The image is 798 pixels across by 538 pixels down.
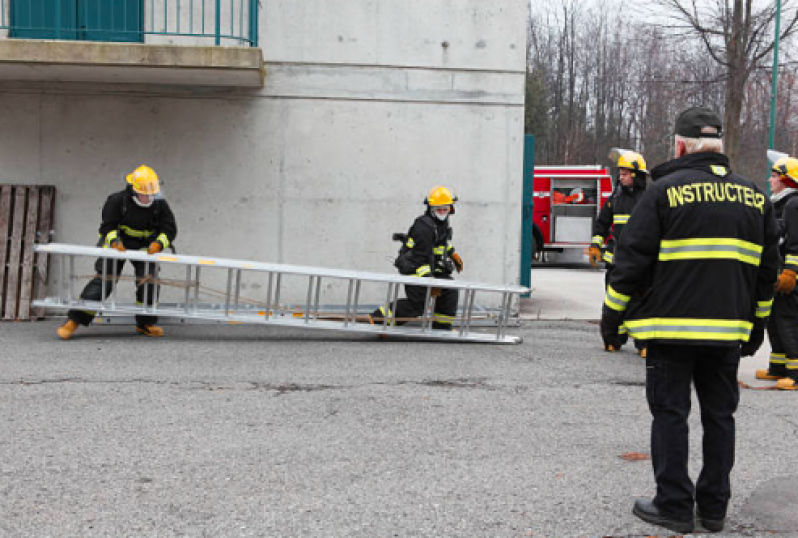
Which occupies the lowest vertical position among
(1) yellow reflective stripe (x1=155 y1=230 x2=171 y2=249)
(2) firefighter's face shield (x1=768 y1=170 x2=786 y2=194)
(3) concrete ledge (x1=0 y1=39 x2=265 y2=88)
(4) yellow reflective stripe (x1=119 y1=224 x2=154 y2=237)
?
(1) yellow reflective stripe (x1=155 y1=230 x2=171 y2=249)

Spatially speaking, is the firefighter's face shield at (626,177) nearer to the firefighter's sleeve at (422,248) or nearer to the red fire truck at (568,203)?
the firefighter's sleeve at (422,248)

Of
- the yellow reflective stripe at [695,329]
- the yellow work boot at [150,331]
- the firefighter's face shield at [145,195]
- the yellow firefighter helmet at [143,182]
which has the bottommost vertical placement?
the yellow work boot at [150,331]

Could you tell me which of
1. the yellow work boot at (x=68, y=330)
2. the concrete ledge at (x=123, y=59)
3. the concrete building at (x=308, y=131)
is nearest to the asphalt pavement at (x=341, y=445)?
the yellow work boot at (x=68, y=330)

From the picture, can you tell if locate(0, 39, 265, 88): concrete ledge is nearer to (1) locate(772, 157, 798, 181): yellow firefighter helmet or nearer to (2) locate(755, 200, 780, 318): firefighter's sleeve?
(1) locate(772, 157, 798, 181): yellow firefighter helmet

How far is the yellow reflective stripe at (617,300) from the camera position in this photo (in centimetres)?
371

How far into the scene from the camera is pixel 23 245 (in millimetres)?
9953

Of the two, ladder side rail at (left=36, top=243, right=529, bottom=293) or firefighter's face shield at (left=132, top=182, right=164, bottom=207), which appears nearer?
ladder side rail at (left=36, top=243, right=529, bottom=293)

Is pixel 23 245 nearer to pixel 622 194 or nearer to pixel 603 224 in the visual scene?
pixel 603 224

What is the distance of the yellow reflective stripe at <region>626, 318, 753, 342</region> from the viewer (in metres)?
3.55

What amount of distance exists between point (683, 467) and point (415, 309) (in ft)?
17.3

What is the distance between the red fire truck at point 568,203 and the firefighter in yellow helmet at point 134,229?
13.3m

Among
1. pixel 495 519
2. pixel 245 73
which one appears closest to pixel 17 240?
pixel 245 73

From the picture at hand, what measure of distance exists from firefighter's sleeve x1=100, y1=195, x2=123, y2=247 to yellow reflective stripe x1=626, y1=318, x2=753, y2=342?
6263mm

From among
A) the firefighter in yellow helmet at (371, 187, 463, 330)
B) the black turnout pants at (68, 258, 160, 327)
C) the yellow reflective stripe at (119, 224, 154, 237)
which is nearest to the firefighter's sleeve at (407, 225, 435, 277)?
the firefighter in yellow helmet at (371, 187, 463, 330)
